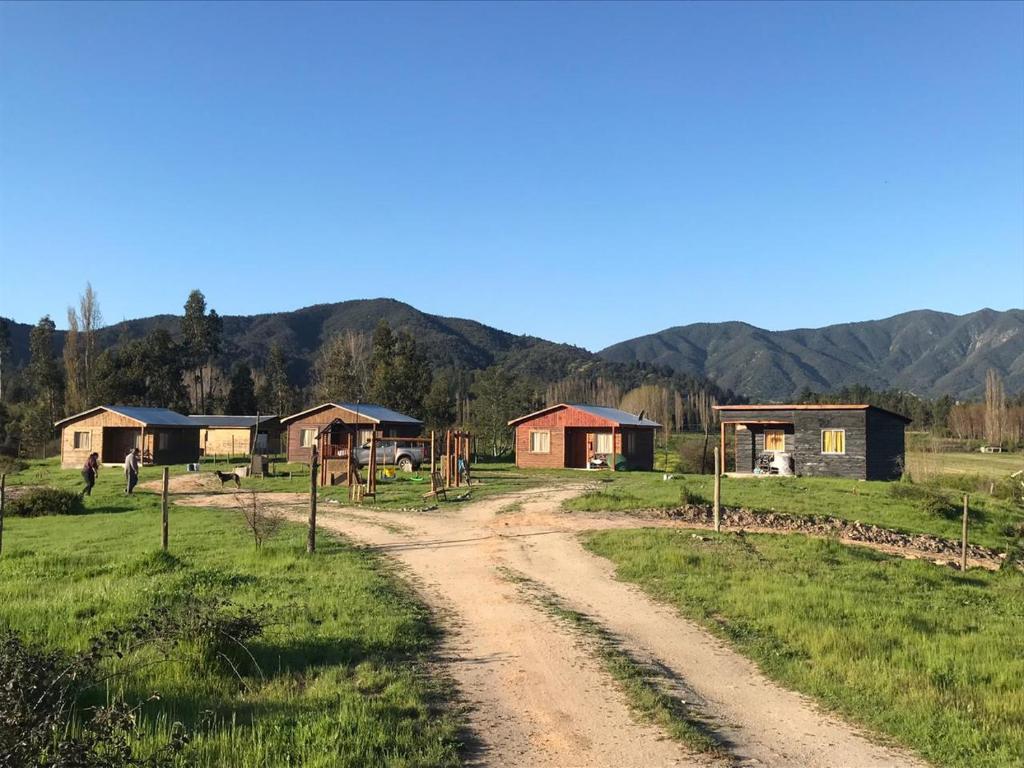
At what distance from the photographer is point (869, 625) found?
32.1 ft

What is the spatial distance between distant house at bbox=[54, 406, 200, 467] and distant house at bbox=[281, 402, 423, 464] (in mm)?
7648

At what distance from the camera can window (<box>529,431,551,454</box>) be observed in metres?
47.0

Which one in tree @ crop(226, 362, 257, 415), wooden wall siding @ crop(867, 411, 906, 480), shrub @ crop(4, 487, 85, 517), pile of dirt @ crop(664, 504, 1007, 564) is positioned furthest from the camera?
tree @ crop(226, 362, 257, 415)

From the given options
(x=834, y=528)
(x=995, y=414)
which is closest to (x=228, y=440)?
(x=834, y=528)

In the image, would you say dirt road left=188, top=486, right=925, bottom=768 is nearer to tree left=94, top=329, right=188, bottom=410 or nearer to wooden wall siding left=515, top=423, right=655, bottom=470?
wooden wall siding left=515, top=423, right=655, bottom=470

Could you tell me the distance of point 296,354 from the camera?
19250cm

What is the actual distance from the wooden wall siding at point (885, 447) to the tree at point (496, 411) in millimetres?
27129

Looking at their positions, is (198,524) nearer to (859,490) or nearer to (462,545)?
(462,545)

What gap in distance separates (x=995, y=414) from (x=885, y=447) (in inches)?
2963

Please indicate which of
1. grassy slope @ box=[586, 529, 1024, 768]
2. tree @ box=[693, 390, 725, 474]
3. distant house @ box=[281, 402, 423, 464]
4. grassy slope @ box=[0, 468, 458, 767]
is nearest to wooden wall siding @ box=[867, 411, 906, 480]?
tree @ box=[693, 390, 725, 474]

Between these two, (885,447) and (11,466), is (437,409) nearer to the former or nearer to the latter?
(11,466)

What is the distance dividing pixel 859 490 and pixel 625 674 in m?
26.2

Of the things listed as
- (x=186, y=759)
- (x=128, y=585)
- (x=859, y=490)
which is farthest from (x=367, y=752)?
(x=859, y=490)

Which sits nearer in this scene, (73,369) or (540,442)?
(540,442)
